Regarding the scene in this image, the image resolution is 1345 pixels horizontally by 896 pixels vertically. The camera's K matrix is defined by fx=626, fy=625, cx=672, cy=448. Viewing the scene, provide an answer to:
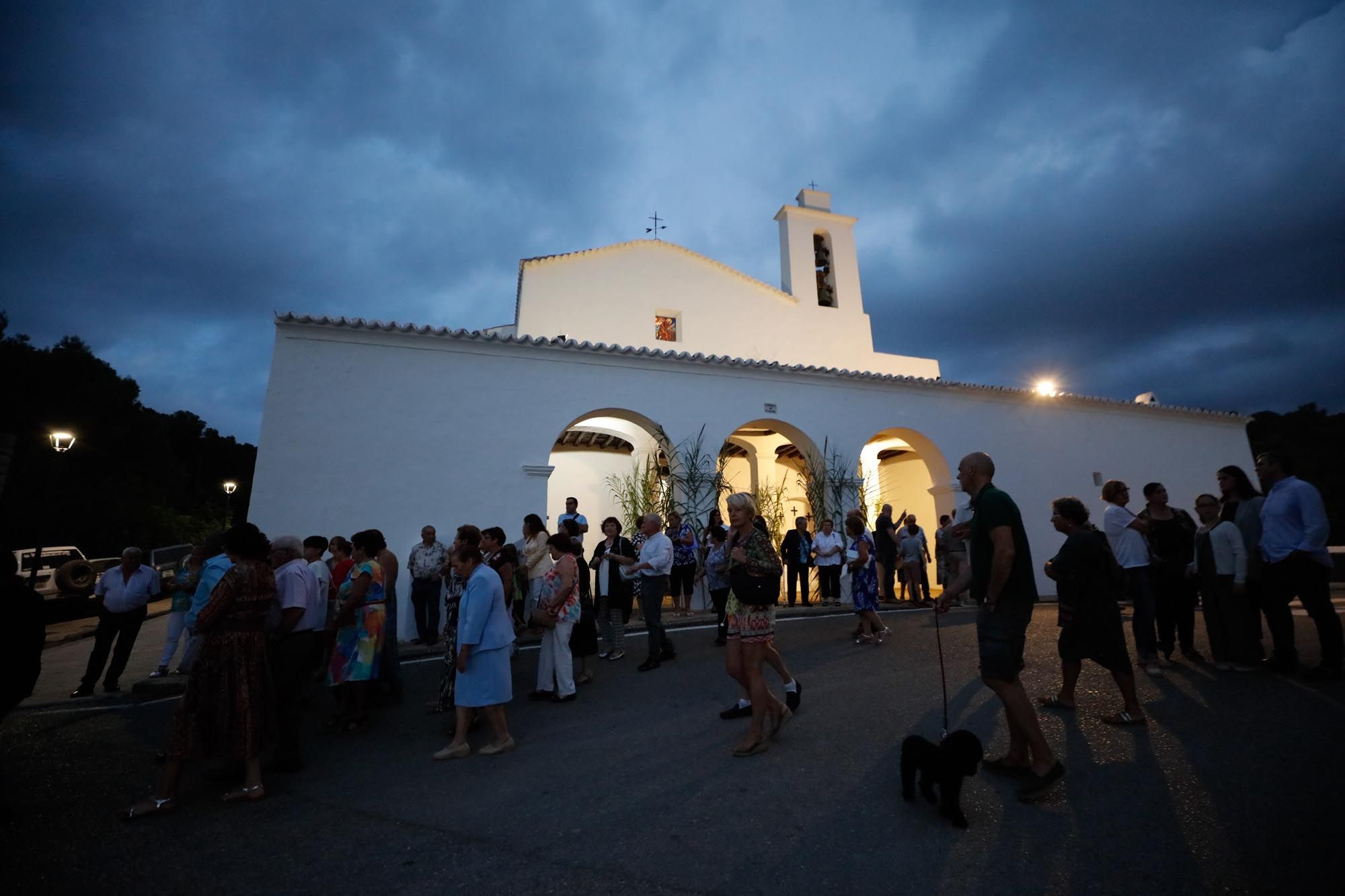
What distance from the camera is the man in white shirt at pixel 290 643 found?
439 cm

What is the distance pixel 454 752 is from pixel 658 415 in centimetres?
756

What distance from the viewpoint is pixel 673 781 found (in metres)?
3.83

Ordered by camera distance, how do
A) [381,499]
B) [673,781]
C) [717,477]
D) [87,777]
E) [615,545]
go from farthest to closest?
[717,477]
[381,499]
[615,545]
[87,777]
[673,781]

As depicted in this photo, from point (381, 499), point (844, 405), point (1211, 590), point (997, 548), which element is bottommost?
point (1211, 590)

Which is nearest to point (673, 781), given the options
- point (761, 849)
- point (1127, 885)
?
point (761, 849)

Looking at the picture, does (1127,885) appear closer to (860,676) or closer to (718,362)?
(860,676)

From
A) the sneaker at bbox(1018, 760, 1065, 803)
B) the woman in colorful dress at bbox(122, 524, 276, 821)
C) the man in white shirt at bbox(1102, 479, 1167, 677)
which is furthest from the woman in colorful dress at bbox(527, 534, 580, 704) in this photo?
the man in white shirt at bbox(1102, 479, 1167, 677)

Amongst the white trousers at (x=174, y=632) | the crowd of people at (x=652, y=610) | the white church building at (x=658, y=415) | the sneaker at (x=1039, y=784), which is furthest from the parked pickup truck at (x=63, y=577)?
the sneaker at (x=1039, y=784)

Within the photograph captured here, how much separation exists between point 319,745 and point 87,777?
1415 mm

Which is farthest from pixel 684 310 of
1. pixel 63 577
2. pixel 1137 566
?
pixel 63 577

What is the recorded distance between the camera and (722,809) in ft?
11.2

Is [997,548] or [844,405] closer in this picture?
[997,548]

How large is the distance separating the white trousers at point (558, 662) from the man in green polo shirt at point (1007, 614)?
11.7 feet

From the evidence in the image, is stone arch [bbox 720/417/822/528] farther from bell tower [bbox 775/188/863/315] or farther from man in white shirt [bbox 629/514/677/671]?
man in white shirt [bbox 629/514/677/671]
